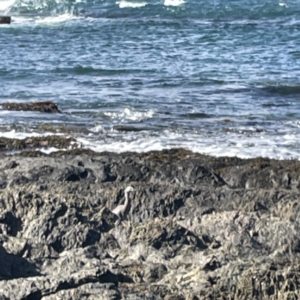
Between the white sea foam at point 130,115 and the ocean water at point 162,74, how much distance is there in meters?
0.02

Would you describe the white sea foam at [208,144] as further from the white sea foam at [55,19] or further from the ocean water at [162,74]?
the white sea foam at [55,19]

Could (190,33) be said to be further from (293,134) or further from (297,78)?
(293,134)

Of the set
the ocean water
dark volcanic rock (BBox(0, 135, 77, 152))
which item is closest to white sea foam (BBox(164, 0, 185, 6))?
the ocean water

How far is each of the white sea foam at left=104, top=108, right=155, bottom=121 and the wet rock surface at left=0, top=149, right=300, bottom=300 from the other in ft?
19.2

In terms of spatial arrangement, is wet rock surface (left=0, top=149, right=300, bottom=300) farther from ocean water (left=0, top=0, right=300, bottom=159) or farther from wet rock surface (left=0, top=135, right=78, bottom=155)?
ocean water (left=0, top=0, right=300, bottom=159)

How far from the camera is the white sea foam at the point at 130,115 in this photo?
498 inches

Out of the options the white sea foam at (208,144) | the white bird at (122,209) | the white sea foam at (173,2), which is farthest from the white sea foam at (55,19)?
the white bird at (122,209)

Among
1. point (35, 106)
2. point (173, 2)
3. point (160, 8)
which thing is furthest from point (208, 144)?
point (173, 2)

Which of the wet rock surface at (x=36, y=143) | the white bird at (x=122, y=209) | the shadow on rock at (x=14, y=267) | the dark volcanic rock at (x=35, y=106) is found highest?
the shadow on rock at (x=14, y=267)

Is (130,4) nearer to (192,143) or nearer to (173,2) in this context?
(173,2)

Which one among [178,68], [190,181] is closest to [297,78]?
[178,68]

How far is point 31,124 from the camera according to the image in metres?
12.0

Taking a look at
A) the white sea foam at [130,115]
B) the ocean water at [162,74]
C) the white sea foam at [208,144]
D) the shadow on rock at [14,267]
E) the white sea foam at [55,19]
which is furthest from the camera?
the white sea foam at [55,19]

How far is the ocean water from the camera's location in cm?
1156
